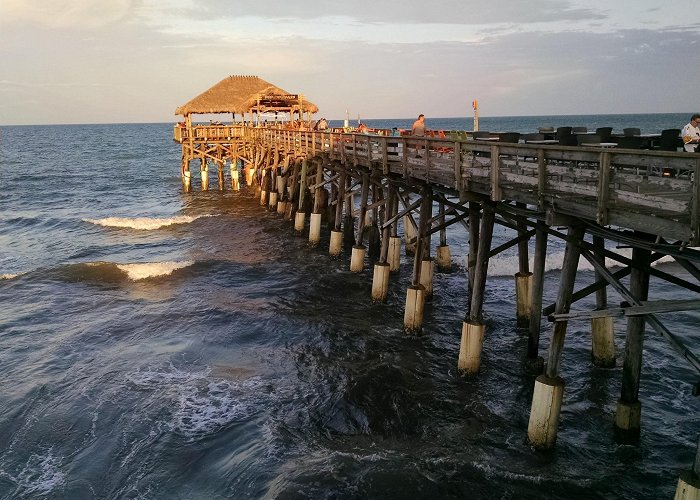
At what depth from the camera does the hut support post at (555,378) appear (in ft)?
26.7

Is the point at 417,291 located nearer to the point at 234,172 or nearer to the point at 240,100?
the point at 234,172

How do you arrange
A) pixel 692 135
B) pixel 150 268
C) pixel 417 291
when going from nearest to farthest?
pixel 692 135 < pixel 417 291 < pixel 150 268

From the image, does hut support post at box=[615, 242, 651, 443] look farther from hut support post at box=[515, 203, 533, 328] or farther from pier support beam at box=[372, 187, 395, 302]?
pier support beam at box=[372, 187, 395, 302]

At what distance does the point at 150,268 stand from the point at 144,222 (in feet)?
34.2

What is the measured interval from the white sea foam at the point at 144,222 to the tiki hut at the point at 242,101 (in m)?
8.69

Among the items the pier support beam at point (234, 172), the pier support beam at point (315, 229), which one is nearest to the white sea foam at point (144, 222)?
the pier support beam at point (234, 172)

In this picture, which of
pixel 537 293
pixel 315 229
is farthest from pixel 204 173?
pixel 537 293

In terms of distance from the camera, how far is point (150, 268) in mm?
20016

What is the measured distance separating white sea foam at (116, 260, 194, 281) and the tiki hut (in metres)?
17.3

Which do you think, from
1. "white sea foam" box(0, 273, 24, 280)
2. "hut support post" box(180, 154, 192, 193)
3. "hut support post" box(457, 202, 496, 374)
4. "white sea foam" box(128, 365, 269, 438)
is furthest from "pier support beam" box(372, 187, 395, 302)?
"hut support post" box(180, 154, 192, 193)

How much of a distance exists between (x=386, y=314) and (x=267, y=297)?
3.95 meters

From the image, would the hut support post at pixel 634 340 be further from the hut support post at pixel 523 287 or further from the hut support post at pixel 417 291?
the hut support post at pixel 417 291

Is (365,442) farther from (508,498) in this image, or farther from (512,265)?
(512,265)

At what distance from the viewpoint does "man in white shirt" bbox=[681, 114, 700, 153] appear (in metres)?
9.27
